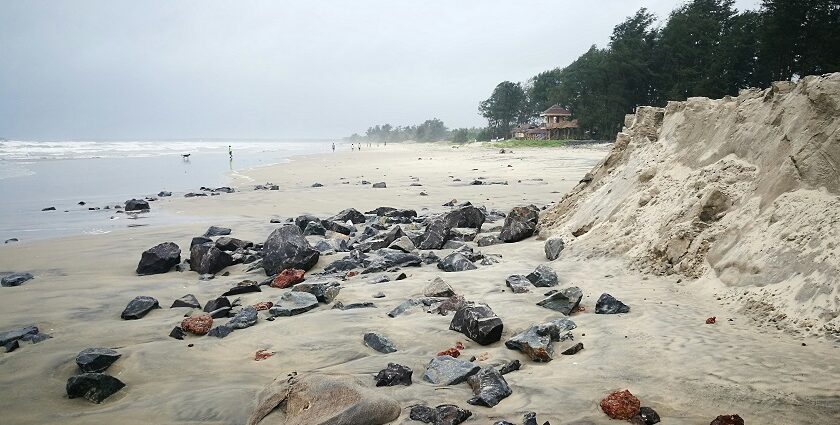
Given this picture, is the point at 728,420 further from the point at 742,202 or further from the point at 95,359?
the point at 95,359

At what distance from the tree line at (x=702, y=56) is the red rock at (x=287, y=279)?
4101cm

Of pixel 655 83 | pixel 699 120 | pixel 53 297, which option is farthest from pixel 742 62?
pixel 53 297

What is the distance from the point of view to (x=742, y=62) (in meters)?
46.6

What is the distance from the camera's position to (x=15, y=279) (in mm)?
7301

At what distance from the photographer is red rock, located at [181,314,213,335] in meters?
4.99

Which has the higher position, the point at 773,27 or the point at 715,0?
the point at 715,0

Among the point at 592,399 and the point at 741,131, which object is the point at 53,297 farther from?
the point at 741,131

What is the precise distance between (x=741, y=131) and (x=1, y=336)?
8642 millimetres

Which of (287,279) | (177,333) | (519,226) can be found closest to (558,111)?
(519,226)

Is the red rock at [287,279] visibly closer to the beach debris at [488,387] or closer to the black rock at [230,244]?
the black rock at [230,244]

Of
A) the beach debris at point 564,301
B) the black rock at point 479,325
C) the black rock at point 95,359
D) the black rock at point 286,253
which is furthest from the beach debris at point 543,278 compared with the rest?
the black rock at point 95,359

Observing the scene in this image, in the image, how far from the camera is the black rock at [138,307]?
18.5 ft

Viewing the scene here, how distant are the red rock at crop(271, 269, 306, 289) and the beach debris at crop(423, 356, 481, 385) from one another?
363cm

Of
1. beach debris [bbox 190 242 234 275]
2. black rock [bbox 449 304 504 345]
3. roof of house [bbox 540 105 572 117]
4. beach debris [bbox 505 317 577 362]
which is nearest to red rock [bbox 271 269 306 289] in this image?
beach debris [bbox 190 242 234 275]
